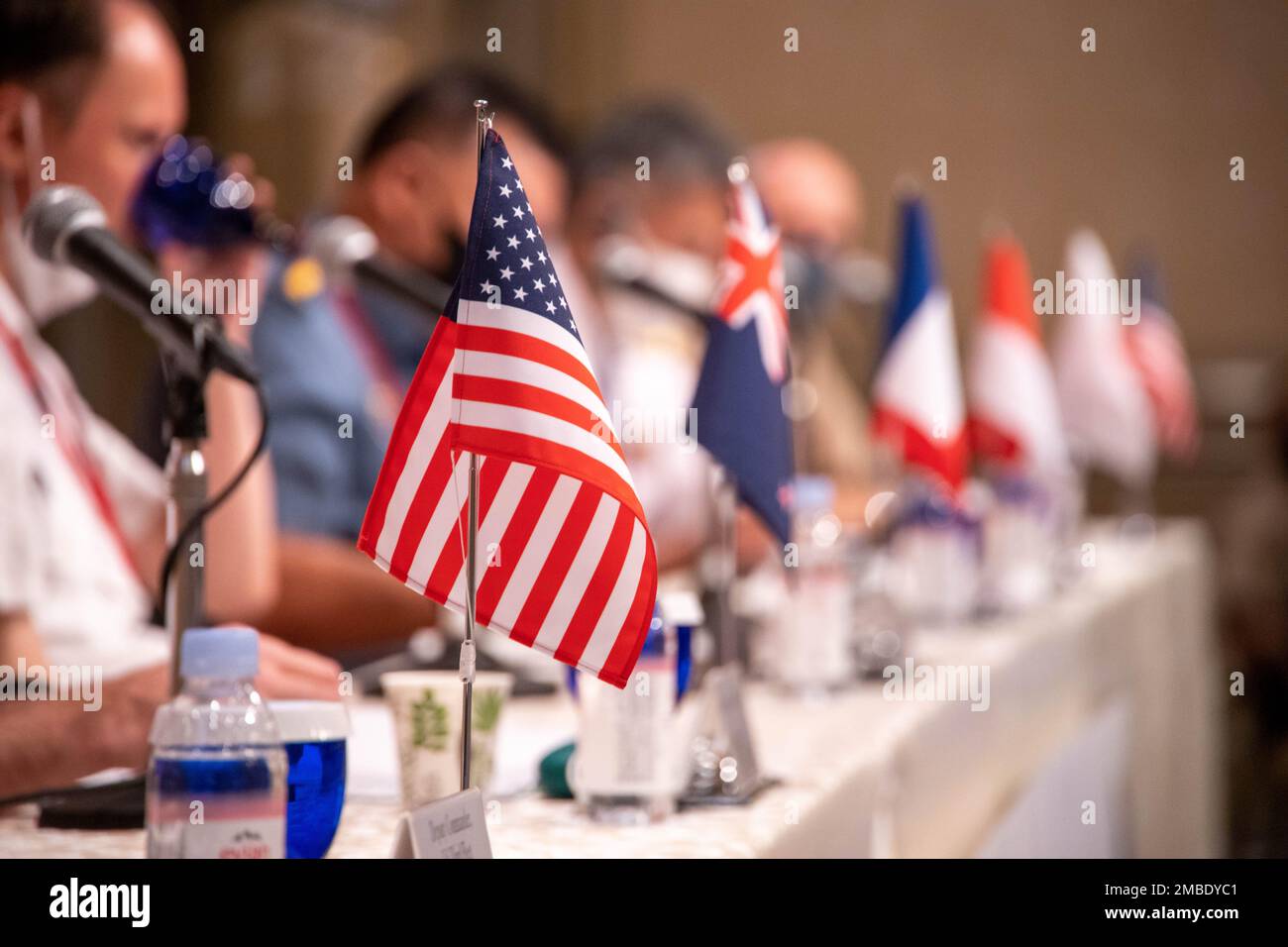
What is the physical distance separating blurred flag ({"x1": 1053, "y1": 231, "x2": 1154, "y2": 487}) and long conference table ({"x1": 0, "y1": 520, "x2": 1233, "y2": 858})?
23cm

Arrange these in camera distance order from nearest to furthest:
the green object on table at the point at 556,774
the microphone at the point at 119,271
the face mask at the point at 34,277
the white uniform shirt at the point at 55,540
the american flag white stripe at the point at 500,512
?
the american flag white stripe at the point at 500,512
the microphone at the point at 119,271
the green object on table at the point at 556,774
the white uniform shirt at the point at 55,540
the face mask at the point at 34,277

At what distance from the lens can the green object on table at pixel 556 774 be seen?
117 cm

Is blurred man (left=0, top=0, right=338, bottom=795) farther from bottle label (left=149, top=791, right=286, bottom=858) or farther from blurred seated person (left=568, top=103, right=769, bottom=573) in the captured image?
blurred seated person (left=568, top=103, right=769, bottom=573)

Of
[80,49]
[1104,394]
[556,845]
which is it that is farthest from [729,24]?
[556,845]

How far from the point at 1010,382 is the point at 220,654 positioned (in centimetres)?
217

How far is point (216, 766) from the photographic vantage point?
2.59ft

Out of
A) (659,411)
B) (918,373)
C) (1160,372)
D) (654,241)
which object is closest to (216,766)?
(918,373)

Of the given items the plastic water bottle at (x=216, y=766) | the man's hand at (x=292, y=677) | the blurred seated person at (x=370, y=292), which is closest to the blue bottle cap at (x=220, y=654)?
the plastic water bottle at (x=216, y=766)

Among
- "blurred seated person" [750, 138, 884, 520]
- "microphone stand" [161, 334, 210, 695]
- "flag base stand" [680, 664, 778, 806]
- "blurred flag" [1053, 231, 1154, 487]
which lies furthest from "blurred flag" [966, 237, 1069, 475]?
"microphone stand" [161, 334, 210, 695]

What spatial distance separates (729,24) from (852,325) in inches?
44.8

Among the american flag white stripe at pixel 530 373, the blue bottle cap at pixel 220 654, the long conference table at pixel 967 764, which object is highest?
the american flag white stripe at pixel 530 373

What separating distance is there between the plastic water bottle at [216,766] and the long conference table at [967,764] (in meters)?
0.17

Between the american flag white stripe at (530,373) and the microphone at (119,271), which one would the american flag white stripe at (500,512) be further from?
the microphone at (119,271)
